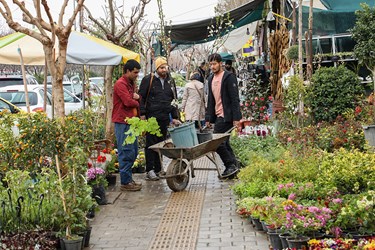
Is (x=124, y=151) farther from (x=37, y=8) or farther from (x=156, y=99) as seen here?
(x=37, y=8)

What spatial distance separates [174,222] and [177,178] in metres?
2.13

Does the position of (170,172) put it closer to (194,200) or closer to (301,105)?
(194,200)

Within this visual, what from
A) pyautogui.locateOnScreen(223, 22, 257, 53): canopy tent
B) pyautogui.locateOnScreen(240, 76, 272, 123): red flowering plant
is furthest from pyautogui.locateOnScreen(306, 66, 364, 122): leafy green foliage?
pyautogui.locateOnScreen(223, 22, 257, 53): canopy tent

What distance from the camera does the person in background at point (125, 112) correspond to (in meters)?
10.2

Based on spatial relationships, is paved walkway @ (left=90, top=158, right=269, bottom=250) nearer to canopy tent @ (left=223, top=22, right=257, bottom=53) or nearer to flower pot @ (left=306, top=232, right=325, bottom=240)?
flower pot @ (left=306, top=232, right=325, bottom=240)

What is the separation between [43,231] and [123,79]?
419 cm

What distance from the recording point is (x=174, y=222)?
26.9ft

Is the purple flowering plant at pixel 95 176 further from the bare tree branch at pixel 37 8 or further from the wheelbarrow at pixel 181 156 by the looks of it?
the bare tree branch at pixel 37 8

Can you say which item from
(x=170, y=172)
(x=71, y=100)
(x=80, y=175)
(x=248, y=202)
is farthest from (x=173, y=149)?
(x=71, y=100)

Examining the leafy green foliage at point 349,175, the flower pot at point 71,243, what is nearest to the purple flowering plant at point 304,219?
the leafy green foliage at point 349,175

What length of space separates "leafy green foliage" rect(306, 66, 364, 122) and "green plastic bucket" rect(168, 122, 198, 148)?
4.21 m

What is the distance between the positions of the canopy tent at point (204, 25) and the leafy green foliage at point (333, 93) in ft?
17.1

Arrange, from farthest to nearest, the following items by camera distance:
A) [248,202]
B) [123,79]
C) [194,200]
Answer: [123,79] → [194,200] → [248,202]

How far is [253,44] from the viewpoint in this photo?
1291 inches
